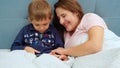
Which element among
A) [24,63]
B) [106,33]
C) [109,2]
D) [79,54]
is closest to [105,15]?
[109,2]

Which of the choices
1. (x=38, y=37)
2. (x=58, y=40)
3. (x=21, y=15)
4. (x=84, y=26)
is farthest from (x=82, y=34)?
(x=21, y=15)

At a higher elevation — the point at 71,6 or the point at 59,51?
the point at 71,6

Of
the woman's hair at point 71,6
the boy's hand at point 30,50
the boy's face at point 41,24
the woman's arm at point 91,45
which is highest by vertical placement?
the woman's hair at point 71,6

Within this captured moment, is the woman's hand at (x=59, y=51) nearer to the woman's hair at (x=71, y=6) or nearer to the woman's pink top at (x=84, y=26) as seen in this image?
the woman's pink top at (x=84, y=26)

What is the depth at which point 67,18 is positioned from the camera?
143cm

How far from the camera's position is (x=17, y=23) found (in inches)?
59.4

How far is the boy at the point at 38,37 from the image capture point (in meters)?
1.40

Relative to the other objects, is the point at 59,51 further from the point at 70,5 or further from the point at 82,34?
the point at 70,5

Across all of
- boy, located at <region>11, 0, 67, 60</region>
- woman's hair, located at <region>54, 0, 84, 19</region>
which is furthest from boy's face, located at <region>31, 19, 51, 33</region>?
woman's hair, located at <region>54, 0, 84, 19</region>

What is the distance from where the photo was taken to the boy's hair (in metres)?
1.36

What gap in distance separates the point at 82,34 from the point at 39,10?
29cm

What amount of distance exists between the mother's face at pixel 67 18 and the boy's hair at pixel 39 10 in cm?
7

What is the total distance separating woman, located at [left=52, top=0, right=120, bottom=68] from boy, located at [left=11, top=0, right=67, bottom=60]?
72mm

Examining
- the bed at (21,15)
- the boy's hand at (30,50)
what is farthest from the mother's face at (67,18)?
the boy's hand at (30,50)
